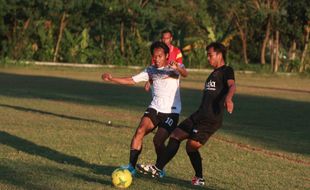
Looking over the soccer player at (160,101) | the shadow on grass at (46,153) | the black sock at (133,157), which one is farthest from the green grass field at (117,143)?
the soccer player at (160,101)

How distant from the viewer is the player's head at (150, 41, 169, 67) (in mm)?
10070

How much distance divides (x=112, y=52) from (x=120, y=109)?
95.8 feet

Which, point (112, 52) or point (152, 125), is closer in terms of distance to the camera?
point (152, 125)

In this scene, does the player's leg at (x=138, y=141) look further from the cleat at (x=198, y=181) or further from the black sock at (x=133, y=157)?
the cleat at (x=198, y=181)

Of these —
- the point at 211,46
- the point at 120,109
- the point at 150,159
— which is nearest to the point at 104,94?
the point at 120,109

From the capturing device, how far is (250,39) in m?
52.2

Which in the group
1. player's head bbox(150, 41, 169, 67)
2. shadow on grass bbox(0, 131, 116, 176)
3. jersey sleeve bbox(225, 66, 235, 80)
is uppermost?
→ player's head bbox(150, 41, 169, 67)

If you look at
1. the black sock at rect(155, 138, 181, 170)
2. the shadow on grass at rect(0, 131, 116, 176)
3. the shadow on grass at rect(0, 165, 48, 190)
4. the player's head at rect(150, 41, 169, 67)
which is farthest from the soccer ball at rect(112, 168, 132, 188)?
the player's head at rect(150, 41, 169, 67)

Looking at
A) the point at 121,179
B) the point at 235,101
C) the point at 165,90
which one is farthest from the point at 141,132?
the point at 235,101

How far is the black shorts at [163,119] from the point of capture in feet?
33.2

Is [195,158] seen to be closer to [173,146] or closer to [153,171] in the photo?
[173,146]

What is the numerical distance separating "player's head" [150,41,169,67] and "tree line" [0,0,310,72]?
37.6 m

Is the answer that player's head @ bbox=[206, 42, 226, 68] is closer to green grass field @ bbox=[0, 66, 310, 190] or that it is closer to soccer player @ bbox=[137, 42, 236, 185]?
soccer player @ bbox=[137, 42, 236, 185]

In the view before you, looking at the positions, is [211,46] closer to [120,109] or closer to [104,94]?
[120,109]
